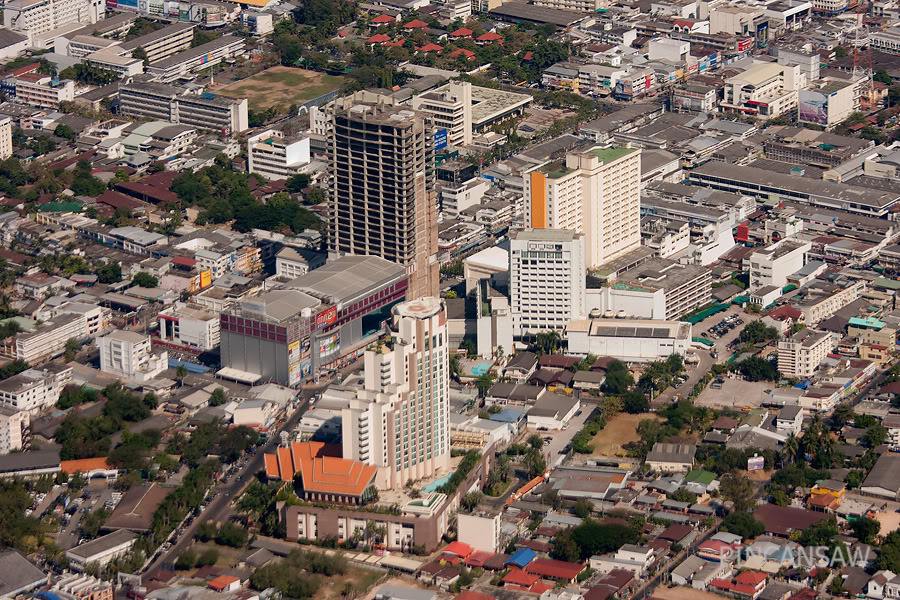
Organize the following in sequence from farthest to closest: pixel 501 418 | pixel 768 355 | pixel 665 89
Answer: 1. pixel 665 89
2. pixel 768 355
3. pixel 501 418

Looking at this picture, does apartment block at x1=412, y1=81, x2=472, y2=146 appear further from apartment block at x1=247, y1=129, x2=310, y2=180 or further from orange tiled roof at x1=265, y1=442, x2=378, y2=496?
orange tiled roof at x1=265, y1=442, x2=378, y2=496

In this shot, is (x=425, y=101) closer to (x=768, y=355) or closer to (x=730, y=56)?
(x=730, y=56)

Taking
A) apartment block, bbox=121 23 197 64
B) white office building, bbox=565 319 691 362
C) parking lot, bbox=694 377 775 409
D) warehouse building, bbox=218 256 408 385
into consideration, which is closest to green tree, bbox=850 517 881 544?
parking lot, bbox=694 377 775 409

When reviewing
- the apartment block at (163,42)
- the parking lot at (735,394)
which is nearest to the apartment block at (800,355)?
the parking lot at (735,394)

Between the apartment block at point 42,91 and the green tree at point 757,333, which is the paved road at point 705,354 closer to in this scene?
the green tree at point 757,333

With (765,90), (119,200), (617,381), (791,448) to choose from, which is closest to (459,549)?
(791,448)

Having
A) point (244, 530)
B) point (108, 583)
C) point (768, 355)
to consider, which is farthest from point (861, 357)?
point (108, 583)
